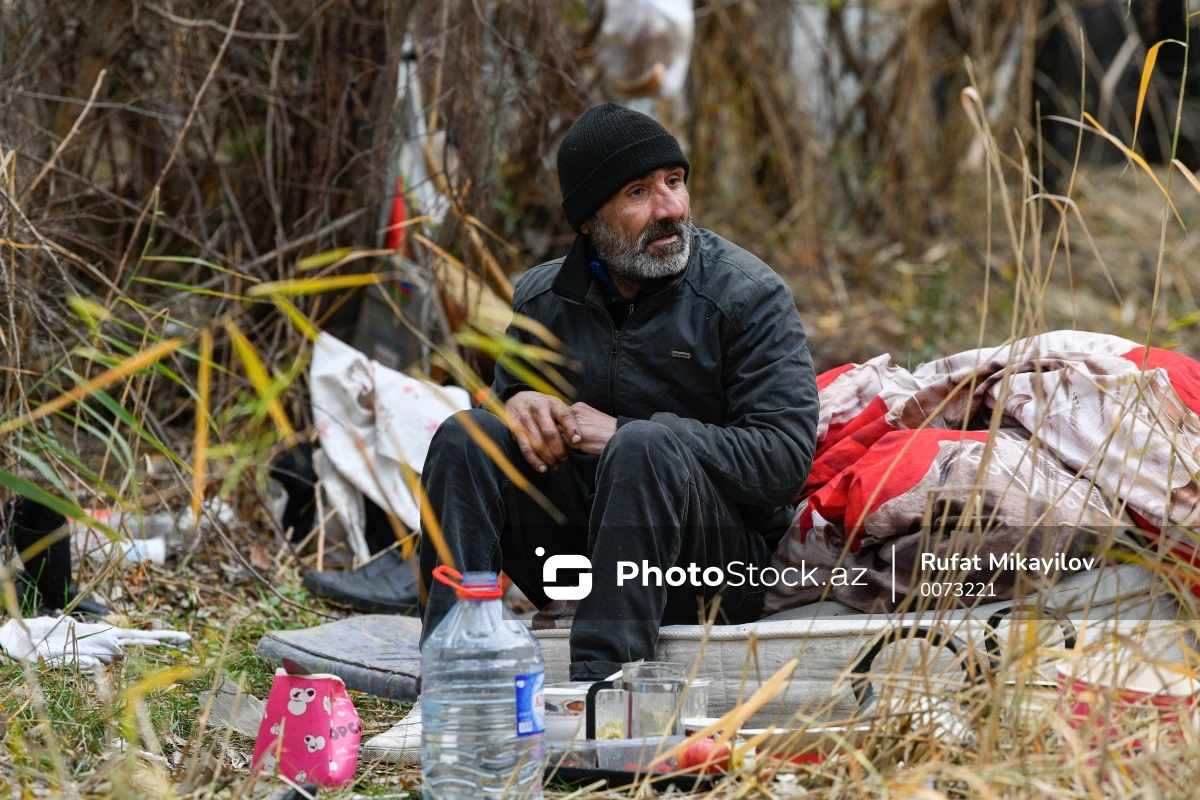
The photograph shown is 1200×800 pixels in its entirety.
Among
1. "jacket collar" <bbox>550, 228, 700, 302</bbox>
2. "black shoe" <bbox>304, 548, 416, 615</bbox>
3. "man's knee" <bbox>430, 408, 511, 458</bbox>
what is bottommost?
"black shoe" <bbox>304, 548, 416, 615</bbox>

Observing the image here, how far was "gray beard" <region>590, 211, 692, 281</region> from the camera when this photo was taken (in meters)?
2.91

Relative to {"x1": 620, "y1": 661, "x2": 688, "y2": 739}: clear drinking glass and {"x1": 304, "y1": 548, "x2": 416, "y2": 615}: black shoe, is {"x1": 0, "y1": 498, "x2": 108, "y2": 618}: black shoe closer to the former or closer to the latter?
{"x1": 304, "y1": 548, "x2": 416, "y2": 615}: black shoe

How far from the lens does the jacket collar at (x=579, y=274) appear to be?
3.01 meters

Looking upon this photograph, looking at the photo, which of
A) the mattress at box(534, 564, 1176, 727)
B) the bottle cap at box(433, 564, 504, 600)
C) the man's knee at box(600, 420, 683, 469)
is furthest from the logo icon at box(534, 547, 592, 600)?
the bottle cap at box(433, 564, 504, 600)

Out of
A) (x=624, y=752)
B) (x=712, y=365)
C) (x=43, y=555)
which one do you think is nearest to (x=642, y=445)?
(x=712, y=365)

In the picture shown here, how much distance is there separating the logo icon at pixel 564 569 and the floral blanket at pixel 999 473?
16.9 inches

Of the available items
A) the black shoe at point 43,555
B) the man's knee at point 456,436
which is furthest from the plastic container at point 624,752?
the black shoe at point 43,555

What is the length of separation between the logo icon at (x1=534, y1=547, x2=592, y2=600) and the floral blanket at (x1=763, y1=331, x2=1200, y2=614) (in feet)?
1.41

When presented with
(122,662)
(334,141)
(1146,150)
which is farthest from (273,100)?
(1146,150)

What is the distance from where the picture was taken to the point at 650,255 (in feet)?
9.55

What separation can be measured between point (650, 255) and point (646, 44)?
240 centimetres

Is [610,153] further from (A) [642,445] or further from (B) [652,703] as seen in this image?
(B) [652,703]

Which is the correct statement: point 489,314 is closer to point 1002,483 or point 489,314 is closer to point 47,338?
point 47,338

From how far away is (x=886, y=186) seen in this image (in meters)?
7.38
